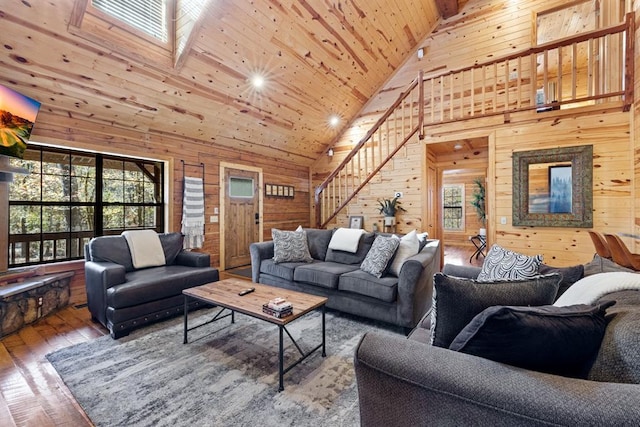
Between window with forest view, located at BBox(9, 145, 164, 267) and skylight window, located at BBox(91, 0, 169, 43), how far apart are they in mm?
1718

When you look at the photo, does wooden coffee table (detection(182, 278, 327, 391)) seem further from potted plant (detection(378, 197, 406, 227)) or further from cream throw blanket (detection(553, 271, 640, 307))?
potted plant (detection(378, 197, 406, 227))

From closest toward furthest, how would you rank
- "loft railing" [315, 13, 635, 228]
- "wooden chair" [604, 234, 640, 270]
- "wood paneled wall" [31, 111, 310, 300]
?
"wooden chair" [604, 234, 640, 270] → "wood paneled wall" [31, 111, 310, 300] → "loft railing" [315, 13, 635, 228]

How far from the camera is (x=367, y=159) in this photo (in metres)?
5.80

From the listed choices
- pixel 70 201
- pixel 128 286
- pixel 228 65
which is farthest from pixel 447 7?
pixel 70 201

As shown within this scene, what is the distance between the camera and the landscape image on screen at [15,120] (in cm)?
261

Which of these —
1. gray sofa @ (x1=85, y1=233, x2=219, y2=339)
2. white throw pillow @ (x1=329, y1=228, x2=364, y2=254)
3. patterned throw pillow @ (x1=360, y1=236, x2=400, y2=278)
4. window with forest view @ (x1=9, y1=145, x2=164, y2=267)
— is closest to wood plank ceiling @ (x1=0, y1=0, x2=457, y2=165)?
window with forest view @ (x1=9, y1=145, x2=164, y2=267)

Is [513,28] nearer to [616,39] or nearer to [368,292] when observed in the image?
[616,39]

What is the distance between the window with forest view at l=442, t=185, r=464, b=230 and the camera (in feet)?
29.2

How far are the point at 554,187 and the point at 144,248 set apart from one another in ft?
17.5

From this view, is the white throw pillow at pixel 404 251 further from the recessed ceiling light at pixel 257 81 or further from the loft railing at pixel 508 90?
the recessed ceiling light at pixel 257 81

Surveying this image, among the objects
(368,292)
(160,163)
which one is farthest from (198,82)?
(368,292)

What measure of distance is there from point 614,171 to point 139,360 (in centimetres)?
547

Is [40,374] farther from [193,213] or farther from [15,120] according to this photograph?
[193,213]

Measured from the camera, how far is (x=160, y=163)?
441cm
